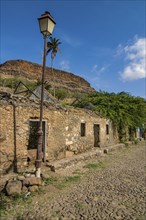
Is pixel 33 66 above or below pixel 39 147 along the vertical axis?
above

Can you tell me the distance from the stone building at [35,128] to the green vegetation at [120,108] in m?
A: 2.57

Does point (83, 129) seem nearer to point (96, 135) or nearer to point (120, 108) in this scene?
point (96, 135)

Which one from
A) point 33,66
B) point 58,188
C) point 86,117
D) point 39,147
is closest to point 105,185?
point 58,188

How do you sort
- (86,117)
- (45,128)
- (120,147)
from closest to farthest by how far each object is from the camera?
(45,128), (86,117), (120,147)

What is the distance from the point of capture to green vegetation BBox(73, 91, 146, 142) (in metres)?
16.4

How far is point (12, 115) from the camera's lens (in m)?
7.21

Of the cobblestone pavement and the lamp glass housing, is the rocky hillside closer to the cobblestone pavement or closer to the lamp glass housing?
the lamp glass housing

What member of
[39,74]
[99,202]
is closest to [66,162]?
[99,202]

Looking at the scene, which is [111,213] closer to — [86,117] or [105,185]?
[105,185]

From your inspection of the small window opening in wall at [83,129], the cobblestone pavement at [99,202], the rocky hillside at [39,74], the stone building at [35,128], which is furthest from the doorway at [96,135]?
the rocky hillside at [39,74]

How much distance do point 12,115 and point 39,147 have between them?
5.65ft

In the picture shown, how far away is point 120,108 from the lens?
60.0 ft

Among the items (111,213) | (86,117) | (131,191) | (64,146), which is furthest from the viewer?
(86,117)

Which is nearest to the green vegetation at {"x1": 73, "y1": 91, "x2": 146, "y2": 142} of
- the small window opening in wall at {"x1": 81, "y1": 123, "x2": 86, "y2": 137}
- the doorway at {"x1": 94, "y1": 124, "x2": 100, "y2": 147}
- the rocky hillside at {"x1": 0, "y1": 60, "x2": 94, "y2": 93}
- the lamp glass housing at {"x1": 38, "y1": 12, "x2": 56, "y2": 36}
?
the doorway at {"x1": 94, "y1": 124, "x2": 100, "y2": 147}
